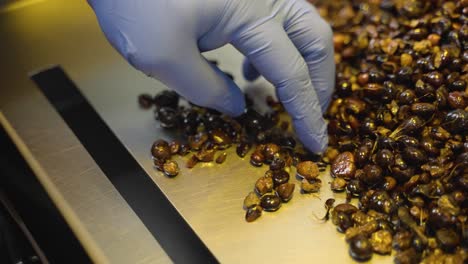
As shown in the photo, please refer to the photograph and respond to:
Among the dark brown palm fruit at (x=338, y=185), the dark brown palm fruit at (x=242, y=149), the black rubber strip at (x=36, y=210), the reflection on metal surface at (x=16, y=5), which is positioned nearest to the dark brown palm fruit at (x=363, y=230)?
the dark brown palm fruit at (x=338, y=185)

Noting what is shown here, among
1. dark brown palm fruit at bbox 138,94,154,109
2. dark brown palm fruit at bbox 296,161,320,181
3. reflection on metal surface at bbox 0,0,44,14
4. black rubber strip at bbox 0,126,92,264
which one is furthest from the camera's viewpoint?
reflection on metal surface at bbox 0,0,44,14

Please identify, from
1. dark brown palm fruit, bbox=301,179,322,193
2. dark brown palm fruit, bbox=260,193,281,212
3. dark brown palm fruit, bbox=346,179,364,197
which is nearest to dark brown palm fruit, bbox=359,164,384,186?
dark brown palm fruit, bbox=346,179,364,197

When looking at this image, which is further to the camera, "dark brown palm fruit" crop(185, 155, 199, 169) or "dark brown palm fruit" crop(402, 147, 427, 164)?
"dark brown palm fruit" crop(185, 155, 199, 169)

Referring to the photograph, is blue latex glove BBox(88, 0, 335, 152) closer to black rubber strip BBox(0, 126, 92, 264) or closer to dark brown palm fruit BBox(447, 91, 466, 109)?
dark brown palm fruit BBox(447, 91, 466, 109)

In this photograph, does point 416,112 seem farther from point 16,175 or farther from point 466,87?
point 16,175

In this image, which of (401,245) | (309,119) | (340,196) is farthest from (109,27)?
(401,245)

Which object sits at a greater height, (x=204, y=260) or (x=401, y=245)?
(x=204, y=260)
